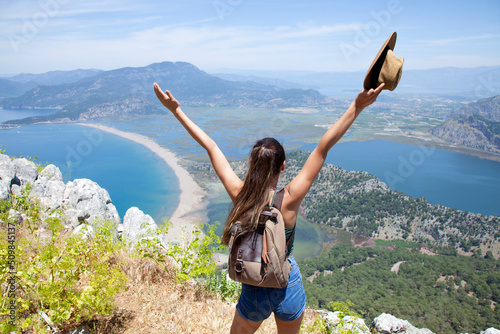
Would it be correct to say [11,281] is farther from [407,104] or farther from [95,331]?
[407,104]

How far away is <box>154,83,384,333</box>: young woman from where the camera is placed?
4.51 ft

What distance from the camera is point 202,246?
10.4 ft

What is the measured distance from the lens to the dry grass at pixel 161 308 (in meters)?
2.52

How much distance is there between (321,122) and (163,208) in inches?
3219

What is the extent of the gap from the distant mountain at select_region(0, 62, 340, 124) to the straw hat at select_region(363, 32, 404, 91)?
114485 mm

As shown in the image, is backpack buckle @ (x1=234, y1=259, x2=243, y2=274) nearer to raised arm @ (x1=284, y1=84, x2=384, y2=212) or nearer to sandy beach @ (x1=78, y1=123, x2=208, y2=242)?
raised arm @ (x1=284, y1=84, x2=384, y2=212)

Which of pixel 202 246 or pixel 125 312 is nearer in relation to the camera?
pixel 125 312

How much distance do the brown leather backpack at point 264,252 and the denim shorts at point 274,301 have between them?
0.34 feet

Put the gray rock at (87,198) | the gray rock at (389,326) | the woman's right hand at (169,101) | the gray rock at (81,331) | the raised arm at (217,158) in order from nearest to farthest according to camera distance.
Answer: the raised arm at (217,158) → the woman's right hand at (169,101) → the gray rock at (81,331) → the gray rock at (389,326) → the gray rock at (87,198)

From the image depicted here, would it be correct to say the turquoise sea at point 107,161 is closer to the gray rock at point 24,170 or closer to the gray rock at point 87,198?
the gray rock at point 87,198

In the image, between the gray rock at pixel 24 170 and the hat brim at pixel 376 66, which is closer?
the hat brim at pixel 376 66

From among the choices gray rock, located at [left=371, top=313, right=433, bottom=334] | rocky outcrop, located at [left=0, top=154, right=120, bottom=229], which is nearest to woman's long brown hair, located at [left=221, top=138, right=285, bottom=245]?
gray rock, located at [left=371, top=313, right=433, bottom=334]

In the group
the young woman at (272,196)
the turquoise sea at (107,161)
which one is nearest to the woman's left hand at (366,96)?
the young woman at (272,196)

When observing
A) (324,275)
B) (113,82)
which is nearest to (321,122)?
(324,275)
